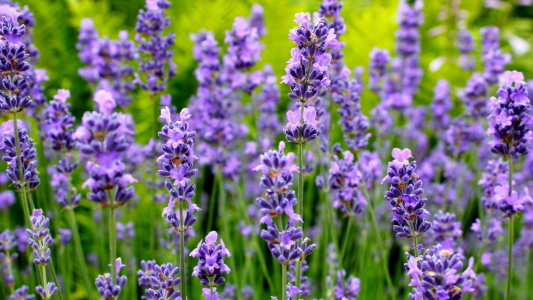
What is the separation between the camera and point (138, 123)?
11.9ft

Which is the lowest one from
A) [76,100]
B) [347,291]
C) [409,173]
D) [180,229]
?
[347,291]

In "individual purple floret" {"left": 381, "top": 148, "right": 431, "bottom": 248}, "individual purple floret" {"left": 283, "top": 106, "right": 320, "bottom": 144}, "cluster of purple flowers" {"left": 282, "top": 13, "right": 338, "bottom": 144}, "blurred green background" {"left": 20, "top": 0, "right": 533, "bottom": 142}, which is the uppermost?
"blurred green background" {"left": 20, "top": 0, "right": 533, "bottom": 142}

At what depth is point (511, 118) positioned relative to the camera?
50.8 inches

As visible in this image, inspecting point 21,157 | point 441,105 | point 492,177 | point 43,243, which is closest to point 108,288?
point 43,243

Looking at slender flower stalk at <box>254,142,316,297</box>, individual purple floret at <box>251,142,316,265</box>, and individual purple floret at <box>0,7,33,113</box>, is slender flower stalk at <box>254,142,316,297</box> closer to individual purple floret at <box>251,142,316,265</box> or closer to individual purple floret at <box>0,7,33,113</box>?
individual purple floret at <box>251,142,316,265</box>

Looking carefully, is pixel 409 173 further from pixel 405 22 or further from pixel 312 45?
pixel 405 22

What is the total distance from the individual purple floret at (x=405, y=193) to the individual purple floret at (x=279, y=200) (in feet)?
0.65

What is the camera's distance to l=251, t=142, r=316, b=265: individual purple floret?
40.7 inches

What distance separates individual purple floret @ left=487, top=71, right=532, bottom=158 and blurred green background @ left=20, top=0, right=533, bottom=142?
7.77 ft

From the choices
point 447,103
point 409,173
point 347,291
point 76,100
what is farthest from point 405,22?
point 76,100

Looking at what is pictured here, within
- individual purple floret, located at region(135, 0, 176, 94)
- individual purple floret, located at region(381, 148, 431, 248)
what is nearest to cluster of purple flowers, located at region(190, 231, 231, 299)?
individual purple floret, located at region(381, 148, 431, 248)

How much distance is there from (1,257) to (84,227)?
145 centimetres

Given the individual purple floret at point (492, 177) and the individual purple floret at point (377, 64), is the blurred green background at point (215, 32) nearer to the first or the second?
the individual purple floret at point (377, 64)

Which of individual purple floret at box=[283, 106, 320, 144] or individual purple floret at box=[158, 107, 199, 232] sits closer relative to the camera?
individual purple floret at box=[158, 107, 199, 232]
